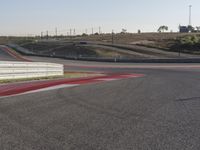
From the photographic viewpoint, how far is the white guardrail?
1684 cm

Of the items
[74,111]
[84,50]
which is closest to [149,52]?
[84,50]

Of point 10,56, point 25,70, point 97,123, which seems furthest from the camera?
point 10,56

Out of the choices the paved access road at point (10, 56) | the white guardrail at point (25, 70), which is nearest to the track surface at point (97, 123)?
the white guardrail at point (25, 70)

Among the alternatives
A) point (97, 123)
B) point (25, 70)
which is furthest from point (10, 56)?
point (97, 123)

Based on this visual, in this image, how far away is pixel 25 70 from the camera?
18969 millimetres

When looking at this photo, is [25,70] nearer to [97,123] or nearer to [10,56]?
[97,123]

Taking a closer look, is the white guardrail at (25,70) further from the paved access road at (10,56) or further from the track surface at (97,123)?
the paved access road at (10,56)

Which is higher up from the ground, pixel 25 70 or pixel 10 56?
pixel 25 70

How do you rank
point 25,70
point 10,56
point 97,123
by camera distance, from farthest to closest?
1. point 10,56
2. point 25,70
3. point 97,123

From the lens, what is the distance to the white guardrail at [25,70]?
16.8 meters

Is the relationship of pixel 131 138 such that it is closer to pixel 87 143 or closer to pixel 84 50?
pixel 87 143

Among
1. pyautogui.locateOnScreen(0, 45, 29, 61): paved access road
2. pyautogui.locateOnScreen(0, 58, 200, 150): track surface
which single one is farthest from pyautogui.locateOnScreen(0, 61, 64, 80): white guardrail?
pyautogui.locateOnScreen(0, 45, 29, 61): paved access road

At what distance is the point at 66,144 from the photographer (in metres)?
5.34

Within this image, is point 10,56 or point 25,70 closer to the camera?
point 25,70
